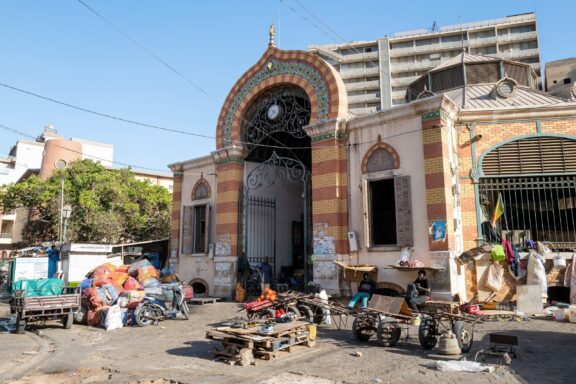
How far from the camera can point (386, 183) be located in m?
14.6

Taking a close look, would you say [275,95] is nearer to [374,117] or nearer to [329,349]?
[374,117]

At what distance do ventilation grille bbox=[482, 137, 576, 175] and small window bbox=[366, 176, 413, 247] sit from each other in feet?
9.51

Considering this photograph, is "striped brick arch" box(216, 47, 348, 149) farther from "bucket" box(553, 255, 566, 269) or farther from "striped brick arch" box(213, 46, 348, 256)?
"bucket" box(553, 255, 566, 269)

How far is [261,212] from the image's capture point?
1864cm

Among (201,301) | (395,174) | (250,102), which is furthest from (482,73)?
(201,301)

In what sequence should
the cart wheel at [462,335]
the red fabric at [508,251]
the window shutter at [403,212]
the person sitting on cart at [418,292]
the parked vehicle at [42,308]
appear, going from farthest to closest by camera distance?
1. the window shutter at [403,212]
2. the red fabric at [508,251]
3. the parked vehicle at [42,308]
4. the person sitting on cart at [418,292]
5. the cart wheel at [462,335]

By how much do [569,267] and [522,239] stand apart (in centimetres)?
159

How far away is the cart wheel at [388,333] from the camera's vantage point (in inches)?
346

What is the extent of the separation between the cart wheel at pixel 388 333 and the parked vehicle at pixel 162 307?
6.50 m

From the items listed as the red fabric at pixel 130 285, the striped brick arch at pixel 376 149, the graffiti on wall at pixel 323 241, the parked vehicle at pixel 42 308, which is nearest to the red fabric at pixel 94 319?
the parked vehicle at pixel 42 308

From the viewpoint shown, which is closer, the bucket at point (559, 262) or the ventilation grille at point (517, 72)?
the bucket at point (559, 262)

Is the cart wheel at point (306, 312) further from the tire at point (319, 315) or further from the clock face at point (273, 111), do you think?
the clock face at point (273, 111)

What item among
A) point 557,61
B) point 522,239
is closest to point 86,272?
point 522,239

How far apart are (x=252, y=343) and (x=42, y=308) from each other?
269 inches
